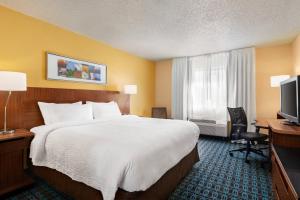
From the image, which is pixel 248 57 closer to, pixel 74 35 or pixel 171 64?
pixel 171 64

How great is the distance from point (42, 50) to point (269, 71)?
5.12m

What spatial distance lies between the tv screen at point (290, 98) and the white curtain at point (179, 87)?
3.06 m

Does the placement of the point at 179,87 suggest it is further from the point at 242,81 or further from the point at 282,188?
the point at 282,188

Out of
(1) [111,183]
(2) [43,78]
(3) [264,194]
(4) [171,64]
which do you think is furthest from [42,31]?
(3) [264,194]

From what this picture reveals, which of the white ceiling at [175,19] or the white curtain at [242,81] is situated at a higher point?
the white ceiling at [175,19]

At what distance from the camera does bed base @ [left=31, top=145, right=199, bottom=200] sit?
1.50 m

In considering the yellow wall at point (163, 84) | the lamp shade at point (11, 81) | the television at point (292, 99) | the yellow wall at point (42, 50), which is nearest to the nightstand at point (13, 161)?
the lamp shade at point (11, 81)

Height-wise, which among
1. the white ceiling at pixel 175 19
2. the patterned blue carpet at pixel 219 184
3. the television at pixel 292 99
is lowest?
the patterned blue carpet at pixel 219 184

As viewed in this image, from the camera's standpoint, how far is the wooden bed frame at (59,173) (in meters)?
1.65

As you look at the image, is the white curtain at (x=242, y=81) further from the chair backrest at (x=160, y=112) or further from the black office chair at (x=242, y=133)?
the chair backrest at (x=160, y=112)

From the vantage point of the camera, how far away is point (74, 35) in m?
3.38

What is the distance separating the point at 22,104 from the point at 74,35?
168 centimetres

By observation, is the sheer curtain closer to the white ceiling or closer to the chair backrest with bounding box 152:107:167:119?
Answer: the chair backrest with bounding box 152:107:167:119

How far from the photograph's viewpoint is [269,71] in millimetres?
4188
